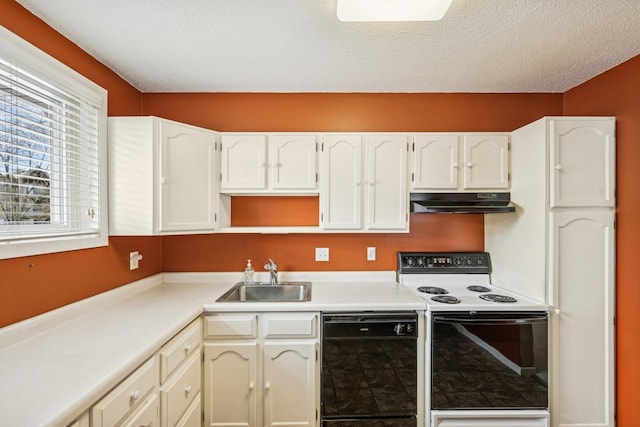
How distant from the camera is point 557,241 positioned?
1833mm

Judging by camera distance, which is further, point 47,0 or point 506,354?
point 506,354

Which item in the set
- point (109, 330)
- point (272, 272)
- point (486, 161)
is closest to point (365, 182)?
point (486, 161)

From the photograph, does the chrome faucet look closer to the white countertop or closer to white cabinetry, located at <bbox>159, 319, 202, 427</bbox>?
the white countertop

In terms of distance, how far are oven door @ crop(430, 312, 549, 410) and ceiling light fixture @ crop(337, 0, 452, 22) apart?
1600 millimetres

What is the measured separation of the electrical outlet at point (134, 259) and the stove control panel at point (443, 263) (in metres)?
1.98

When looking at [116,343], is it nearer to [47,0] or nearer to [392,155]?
[47,0]

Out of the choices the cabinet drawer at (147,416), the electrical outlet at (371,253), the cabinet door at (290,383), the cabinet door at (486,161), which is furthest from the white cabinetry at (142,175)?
the cabinet door at (486,161)

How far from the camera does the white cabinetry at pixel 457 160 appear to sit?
2148 millimetres

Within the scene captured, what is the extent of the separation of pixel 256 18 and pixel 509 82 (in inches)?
74.7

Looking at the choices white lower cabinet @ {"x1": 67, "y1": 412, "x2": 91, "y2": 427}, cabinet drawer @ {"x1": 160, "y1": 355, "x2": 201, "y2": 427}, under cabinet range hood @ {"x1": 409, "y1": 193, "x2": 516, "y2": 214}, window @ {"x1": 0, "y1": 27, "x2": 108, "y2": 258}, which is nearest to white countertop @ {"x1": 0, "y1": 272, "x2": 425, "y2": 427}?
white lower cabinet @ {"x1": 67, "y1": 412, "x2": 91, "y2": 427}

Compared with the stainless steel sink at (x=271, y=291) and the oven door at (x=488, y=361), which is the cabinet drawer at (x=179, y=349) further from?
the oven door at (x=488, y=361)

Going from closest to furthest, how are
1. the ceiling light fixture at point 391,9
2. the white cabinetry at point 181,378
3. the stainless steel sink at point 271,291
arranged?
the ceiling light fixture at point 391,9 < the white cabinetry at point 181,378 < the stainless steel sink at point 271,291

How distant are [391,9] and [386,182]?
1142mm

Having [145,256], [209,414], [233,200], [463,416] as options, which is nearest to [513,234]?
[463,416]
